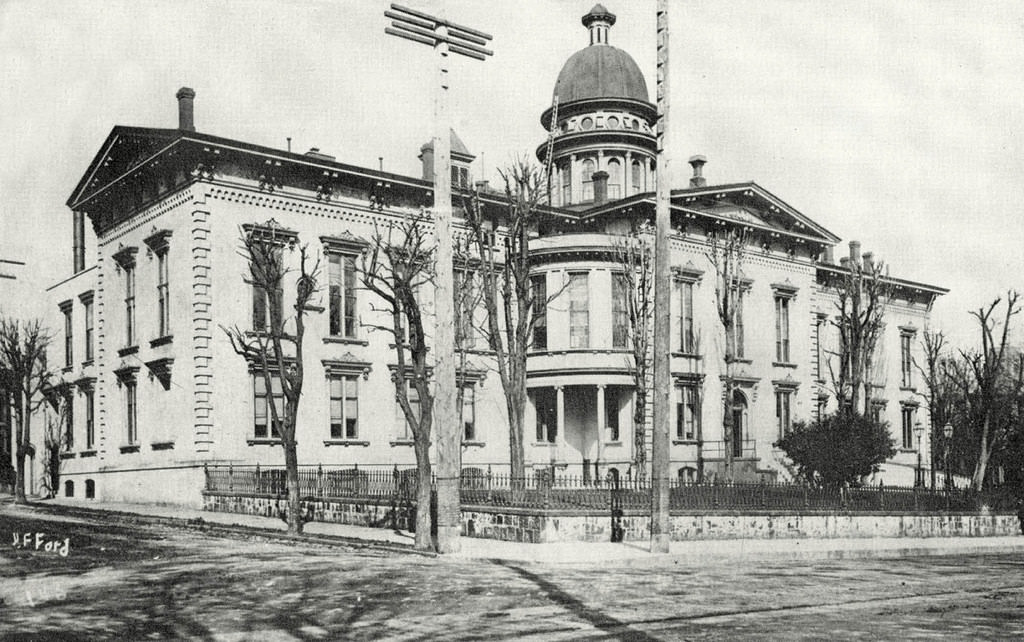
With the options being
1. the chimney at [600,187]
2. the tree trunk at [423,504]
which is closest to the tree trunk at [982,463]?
the chimney at [600,187]

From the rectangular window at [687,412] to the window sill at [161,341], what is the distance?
1877 cm

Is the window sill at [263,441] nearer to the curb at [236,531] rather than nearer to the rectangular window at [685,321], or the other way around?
the curb at [236,531]

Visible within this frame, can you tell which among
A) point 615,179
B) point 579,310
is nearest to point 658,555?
point 579,310

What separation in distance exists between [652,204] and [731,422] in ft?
28.5

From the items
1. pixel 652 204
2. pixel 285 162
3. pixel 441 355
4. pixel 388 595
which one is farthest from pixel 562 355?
pixel 388 595

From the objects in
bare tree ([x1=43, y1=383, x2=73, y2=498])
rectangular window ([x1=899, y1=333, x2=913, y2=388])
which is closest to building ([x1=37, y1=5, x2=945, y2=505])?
bare tree ([x1=43, y1=383, x2=73, y2=498])

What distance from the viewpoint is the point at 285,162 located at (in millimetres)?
32750

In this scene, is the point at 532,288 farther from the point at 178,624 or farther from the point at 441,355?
the point at 178,624

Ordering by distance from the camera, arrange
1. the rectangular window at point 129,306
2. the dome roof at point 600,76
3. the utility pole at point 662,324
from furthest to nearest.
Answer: the dome roof at point 600,76 → the rectangular window at point 129,306 → the utility pole at point 662,324

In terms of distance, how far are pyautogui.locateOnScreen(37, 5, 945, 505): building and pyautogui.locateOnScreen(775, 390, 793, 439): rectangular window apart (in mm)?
85

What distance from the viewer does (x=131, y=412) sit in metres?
35.1

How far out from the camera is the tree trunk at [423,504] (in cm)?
1888

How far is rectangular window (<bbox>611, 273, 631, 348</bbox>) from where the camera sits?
38.1 m

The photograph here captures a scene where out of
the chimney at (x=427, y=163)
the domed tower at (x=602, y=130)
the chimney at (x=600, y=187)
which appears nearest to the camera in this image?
the chimney at (x=427, y=163)
